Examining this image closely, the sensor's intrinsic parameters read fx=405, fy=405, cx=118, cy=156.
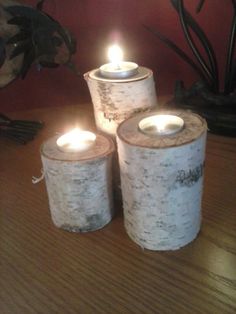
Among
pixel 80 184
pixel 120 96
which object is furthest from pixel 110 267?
pixel 120 96

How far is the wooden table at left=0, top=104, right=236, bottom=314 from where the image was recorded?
0.47 metres

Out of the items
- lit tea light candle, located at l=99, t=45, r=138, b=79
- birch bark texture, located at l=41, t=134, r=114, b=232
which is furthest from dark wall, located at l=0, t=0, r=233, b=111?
birch bark texture, located at l=41, t=134, r=114, b=232

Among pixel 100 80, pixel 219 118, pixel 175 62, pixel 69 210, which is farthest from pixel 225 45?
pixel 69 210

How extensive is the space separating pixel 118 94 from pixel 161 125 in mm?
95

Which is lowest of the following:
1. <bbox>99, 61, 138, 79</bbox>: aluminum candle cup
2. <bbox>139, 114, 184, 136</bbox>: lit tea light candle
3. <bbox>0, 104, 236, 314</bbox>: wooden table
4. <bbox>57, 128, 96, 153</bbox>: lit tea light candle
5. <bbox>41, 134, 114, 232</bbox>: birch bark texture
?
<bbox>0, 104, 236, 314</bbox>: wooden table

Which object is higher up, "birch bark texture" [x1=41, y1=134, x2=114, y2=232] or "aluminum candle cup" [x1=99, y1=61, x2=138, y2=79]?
"aluminum candle cup" [x1=99, y1=61, x2=138, y2=79]

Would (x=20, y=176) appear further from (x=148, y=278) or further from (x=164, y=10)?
(x=164, y=10)

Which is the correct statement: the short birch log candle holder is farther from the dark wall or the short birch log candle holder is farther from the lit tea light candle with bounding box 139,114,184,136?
the dark wall

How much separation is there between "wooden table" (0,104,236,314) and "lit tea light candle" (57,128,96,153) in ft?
0.40

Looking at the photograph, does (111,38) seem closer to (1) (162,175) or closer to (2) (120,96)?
(2) (120,96)

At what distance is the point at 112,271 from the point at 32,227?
0.16m

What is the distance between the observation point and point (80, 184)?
1.78ft

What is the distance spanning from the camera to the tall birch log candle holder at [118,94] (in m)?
0.57

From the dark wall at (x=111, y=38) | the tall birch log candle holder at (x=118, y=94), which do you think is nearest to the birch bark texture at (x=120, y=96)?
the tall birch log candle holder at (x=118, y=94)
